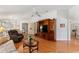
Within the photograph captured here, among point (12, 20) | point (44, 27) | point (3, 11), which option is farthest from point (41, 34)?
point (3, 11)

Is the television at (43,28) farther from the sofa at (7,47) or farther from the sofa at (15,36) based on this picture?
the sofa at (7,47)

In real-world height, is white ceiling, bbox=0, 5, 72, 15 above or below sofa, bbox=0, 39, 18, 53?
above

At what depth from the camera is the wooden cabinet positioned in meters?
1.80

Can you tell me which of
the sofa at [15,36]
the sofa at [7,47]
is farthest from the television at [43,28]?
the sofa at [7,47]

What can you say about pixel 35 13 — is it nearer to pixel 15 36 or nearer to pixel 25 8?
pixel 25 8

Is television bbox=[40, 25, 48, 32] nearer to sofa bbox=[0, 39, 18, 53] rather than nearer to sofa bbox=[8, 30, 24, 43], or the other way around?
sofa bbox=[8, 30, 24, 43]

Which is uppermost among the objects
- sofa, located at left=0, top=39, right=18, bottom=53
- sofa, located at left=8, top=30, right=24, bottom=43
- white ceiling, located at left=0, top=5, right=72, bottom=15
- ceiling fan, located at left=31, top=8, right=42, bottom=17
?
white ceiling, located at left=0, top=5, right=72, bottom=15

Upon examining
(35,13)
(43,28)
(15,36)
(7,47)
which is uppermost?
(35,13)

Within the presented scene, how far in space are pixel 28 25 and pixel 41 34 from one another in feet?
0.79

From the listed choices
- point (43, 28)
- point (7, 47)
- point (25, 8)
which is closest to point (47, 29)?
point (43, 28)

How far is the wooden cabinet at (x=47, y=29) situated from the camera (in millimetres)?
1804

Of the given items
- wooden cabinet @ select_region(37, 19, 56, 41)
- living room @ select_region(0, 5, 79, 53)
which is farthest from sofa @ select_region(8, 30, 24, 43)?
wooden cabinet @ select_region(37, 19, 56, 41)

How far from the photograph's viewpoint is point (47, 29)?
6.02ft

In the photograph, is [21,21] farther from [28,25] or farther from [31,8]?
[31,8]
